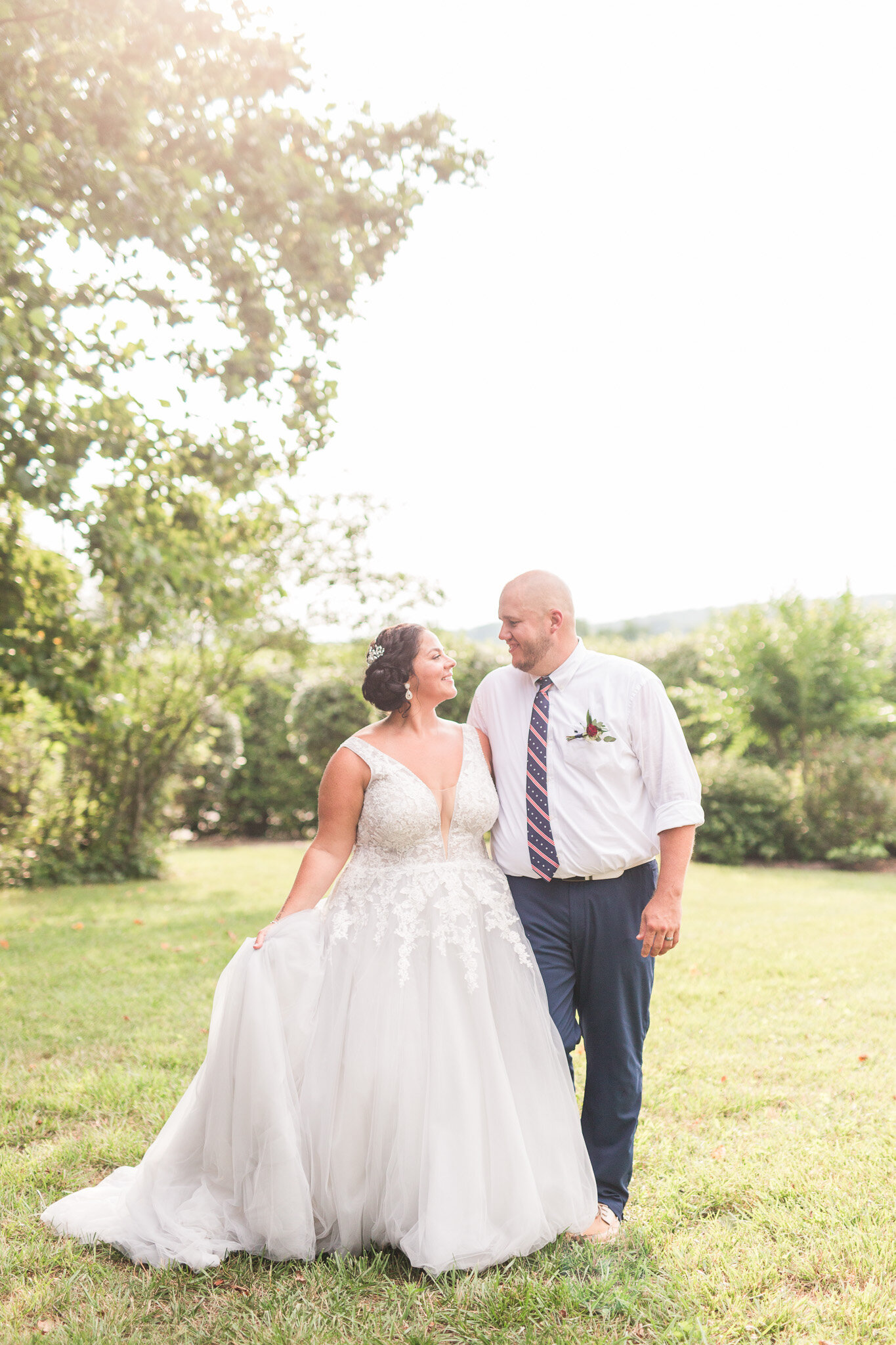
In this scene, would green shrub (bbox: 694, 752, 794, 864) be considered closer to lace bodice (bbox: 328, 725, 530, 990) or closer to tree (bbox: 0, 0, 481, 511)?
tree (bbox: 0, 0, 481, 511)

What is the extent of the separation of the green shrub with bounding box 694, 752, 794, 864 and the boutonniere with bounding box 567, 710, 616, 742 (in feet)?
33.3

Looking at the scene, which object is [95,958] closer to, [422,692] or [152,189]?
[422,692]

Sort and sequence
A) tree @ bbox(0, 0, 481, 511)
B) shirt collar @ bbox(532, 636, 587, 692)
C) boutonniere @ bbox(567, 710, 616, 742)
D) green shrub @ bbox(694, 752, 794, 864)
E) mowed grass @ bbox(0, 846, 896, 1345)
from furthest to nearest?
green shrub @ bbox(694, 752, 794, 864)
tree @ bbox(0, 0, 481, 511)
shirt collar @ bbox(532, 636, 587, 692)
boutonniere @ bbox(567, 710, 616, 742)
mowed grass @ bbox(0, 846, 896, 1345)

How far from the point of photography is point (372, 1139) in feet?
9.54

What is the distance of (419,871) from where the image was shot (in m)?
3.27

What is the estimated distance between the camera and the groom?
320 centimetres

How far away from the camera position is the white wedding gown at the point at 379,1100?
112 inches

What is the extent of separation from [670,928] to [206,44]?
8.20m

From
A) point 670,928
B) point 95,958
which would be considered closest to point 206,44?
point 95,958

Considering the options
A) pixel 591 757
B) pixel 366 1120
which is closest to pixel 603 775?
pixel 591 757

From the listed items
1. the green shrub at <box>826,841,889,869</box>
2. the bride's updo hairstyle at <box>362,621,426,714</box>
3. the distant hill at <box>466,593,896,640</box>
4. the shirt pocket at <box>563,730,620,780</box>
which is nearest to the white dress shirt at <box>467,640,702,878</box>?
the shirt pocket at <box>563,730,620,780</box>

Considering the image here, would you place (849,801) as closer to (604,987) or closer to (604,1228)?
(604,987)

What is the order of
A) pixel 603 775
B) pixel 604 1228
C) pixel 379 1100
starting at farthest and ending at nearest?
pixel 603 775 < pixel 604 1228 < pixel 379 1100

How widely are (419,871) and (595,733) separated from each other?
811 millimetres
